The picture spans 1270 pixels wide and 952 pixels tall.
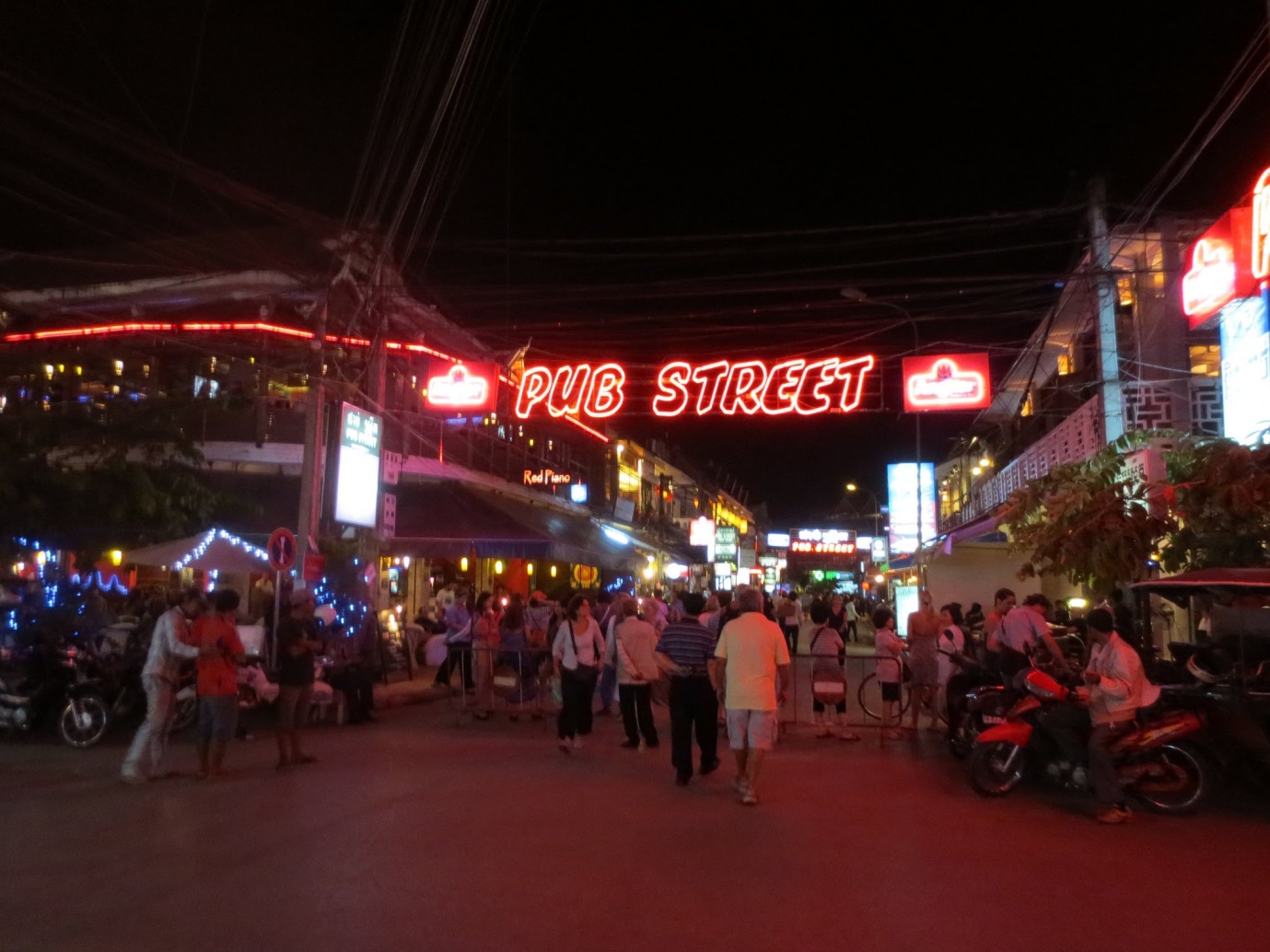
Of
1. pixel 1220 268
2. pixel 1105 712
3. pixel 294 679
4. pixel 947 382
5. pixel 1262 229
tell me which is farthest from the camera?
pixel 947 382

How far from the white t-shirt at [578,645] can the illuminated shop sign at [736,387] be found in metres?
7.63

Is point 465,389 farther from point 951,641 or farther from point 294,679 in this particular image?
point 951,641

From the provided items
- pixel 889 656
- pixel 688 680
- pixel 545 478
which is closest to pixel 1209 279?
pixel 889 656

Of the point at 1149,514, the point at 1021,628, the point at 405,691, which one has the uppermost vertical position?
the point at 1149,514

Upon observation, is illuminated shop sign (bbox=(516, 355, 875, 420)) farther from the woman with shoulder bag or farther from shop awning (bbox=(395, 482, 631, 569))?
the woman with shoulder bag

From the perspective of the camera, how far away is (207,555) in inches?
645

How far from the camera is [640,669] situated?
11812 millimetres

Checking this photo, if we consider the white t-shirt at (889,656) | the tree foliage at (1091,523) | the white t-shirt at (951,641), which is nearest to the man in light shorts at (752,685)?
the white t-shirt at (889,656)

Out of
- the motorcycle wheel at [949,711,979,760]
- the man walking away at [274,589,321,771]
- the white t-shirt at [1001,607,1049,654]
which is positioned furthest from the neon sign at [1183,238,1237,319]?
the man walking away at [274,589,321,771]

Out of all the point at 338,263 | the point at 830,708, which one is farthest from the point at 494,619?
the point at 338,263

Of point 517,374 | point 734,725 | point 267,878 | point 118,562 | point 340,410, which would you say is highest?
point 517,374

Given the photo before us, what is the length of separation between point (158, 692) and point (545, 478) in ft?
74.9

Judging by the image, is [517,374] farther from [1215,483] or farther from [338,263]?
[1215,483]

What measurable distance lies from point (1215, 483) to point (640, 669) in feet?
21.8
